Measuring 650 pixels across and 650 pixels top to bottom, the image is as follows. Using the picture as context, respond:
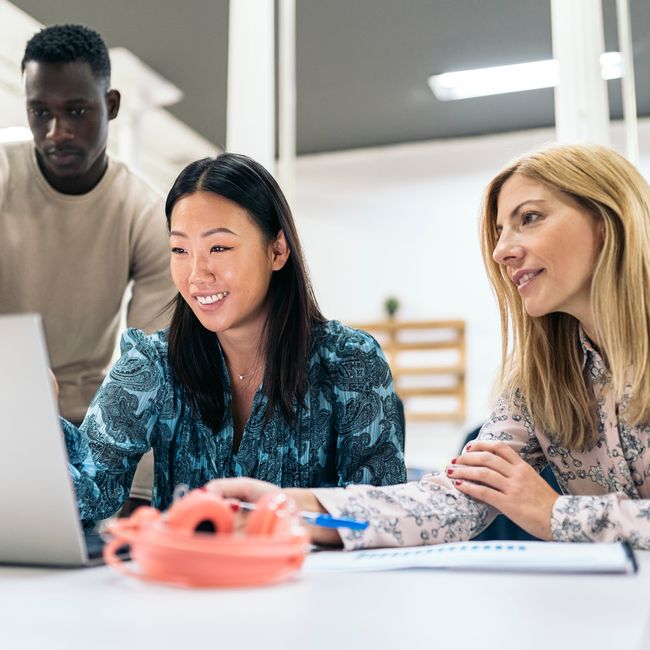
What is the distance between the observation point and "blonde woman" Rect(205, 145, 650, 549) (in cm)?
109

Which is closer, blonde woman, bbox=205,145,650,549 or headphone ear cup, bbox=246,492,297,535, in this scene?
headphone ear cup, bbox=246,492,297,535

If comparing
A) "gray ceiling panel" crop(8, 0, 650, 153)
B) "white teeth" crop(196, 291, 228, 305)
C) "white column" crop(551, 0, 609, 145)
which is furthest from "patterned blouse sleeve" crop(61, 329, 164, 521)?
"gray ceiling panel" crop(8, 0, 650, 153)

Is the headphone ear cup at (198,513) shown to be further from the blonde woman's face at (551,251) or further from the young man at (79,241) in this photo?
the young man at (79,241)

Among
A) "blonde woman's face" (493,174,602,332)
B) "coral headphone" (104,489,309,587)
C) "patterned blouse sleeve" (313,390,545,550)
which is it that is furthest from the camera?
"blonde woman's face" (493,174,602,332)

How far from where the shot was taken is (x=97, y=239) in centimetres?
187

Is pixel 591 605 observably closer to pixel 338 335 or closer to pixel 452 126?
pixel 338 335

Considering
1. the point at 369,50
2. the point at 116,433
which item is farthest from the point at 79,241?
the point at 369,50

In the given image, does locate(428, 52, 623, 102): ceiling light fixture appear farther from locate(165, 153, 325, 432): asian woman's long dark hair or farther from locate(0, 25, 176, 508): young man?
locate(165, 153, 325, 432): asian woman's long dark hair

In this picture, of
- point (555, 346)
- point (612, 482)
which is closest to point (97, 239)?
point (555, 346)

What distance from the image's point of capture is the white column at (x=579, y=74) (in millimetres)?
2283

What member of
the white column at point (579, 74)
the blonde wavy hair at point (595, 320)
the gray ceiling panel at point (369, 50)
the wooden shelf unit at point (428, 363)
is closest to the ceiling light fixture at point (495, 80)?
the gray ceiling panel at point (369, 50)

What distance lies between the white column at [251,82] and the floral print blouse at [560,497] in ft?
4.57

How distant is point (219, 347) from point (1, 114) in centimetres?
325

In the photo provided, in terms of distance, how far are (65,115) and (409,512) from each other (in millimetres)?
1223
